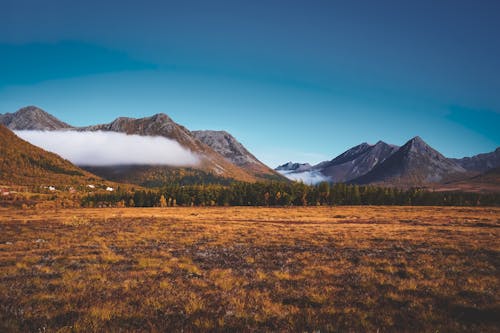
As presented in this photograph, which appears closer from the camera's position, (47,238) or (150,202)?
(47,238)

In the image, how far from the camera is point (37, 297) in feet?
39.4

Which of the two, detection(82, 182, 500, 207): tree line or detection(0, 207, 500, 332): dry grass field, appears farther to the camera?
detection(82, 182, 500, 207): tree line

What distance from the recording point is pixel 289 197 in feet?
436

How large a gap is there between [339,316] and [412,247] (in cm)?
1852

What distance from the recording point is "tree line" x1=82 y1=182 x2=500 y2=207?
135m

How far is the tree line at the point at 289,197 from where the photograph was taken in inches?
5300

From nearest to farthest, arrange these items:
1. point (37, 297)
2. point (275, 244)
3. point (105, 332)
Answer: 1. point (105, 332)
2. point (37, 297)
3. point (275, 244)

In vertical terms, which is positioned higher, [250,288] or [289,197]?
[250,288]

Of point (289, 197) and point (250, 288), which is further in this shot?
point (289, 197)

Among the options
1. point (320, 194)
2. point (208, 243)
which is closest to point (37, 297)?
point (208, 243)

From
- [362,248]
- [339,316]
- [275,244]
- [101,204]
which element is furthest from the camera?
[101,204]

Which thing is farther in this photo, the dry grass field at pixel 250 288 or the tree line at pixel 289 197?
the tree line at pixel 289 197

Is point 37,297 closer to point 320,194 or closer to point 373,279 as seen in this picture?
point 373,279

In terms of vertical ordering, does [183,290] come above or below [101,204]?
above
